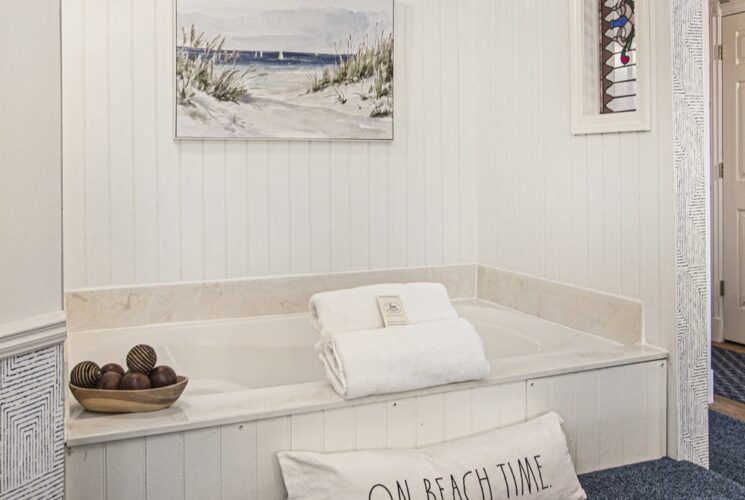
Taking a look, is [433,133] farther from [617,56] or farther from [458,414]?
[458,414]

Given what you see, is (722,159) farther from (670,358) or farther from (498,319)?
(670,358)

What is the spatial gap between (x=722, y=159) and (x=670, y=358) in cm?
273

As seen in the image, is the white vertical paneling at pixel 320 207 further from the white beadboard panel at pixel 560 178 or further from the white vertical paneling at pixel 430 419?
the white vertical paneling at pixel 430 419

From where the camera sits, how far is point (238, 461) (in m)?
1.83

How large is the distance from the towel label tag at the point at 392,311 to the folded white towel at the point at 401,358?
0.23 feet

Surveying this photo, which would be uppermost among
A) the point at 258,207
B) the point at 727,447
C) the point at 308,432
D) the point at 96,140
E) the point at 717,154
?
the point at 717,154

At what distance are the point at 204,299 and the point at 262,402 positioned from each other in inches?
44.4

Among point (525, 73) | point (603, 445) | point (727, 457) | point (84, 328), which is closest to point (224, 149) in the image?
point (84, 328)

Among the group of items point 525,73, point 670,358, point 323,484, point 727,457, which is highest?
point 525,73

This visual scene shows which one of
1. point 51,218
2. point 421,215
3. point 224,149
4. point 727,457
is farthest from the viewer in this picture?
point 421,215

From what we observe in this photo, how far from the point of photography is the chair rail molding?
4.78 feet

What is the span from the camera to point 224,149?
9.62 ft

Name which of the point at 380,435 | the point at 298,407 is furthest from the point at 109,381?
the point at 380,435

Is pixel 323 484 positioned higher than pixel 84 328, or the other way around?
pixel 84 328
